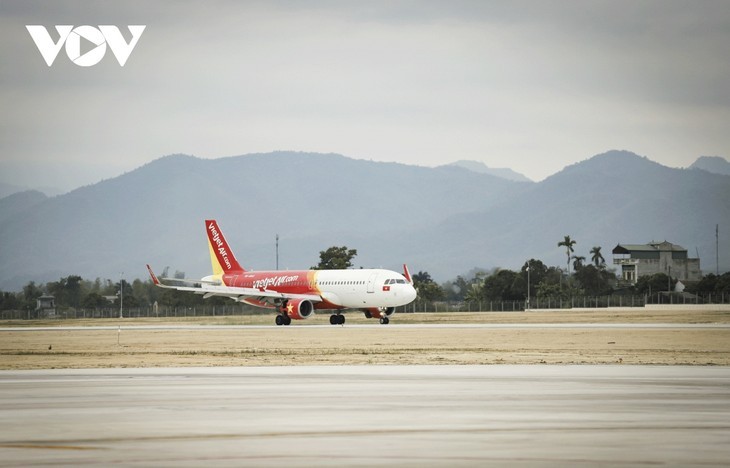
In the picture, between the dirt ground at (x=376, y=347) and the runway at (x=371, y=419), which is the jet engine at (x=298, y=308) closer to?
the dirt ground at (x=376, y=347)

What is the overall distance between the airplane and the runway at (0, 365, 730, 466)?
44004 millimetres

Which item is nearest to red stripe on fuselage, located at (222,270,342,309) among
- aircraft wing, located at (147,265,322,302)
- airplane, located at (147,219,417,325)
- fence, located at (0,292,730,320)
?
airplane, located at (147,219,417,325)

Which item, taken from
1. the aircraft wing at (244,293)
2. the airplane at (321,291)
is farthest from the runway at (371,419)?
the aircraft wing at (244,293)

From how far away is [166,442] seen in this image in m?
17.3

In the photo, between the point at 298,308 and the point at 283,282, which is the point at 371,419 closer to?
the point at 298,308

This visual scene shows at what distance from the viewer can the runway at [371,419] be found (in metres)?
15.9

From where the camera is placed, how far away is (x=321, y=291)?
7794 cm

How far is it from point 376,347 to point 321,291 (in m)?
31.5

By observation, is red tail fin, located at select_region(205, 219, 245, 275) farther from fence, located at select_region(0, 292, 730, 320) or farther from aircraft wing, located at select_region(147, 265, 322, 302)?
fence, located at select_region(0, 292, 730, 320)

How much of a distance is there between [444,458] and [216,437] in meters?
4.15

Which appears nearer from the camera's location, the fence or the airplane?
the airplane

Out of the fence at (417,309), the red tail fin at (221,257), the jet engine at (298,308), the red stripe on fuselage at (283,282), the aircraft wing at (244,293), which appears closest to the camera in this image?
the jet engine at (298,308)

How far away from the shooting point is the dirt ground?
3819 centimetres

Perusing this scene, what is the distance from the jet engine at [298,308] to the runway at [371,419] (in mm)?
45732
